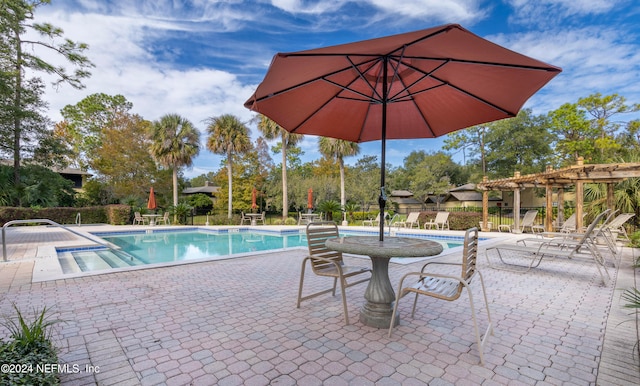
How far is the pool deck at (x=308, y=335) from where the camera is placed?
1921mm

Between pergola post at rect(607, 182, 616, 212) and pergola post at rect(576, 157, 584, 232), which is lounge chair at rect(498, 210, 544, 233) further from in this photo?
pergola post at rect(607, 182, 616, 212)

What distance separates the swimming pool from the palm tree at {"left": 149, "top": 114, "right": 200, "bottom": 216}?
6384 millimetres

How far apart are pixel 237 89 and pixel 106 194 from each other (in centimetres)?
1273

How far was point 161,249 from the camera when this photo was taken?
9.18 m

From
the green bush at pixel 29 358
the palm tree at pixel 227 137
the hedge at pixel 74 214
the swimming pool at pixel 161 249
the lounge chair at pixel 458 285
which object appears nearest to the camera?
the green bush at pixel 29 358

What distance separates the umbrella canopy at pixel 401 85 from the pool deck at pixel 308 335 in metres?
1.09

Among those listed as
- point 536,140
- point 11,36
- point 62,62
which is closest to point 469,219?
point 536,140

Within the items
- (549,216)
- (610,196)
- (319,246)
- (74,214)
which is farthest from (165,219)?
(610,196)

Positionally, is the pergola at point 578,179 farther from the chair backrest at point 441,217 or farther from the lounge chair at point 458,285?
the lounge chair at point 458,285

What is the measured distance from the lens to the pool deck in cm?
192

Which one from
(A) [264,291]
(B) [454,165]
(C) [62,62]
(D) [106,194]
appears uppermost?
(C) [62,62]

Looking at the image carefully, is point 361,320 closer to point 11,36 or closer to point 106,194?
point 11,36

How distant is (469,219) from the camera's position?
13055mm

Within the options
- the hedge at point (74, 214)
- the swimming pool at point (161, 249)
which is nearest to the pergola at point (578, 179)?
the swimming pool at point (161, 249)
